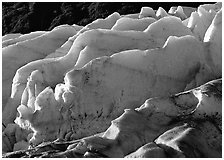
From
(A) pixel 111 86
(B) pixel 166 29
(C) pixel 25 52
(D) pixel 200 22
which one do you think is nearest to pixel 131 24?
(B) pixel 166 29

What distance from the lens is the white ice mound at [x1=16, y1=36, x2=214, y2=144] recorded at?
1234 cm

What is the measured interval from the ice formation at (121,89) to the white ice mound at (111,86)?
0.02m

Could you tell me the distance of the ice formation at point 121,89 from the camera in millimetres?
9906

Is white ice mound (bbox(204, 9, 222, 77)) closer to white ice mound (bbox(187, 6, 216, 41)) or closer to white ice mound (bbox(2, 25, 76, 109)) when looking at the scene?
white ice mound (bbox(187, 6, 216, 41))

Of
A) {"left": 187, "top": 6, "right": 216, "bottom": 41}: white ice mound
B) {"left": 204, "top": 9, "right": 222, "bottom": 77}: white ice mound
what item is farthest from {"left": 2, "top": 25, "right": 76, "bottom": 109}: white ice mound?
{"left": 204, "top": 9, "right": 222, "bottom": 77}: white ice mound

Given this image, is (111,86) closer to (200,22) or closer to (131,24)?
(131,24)

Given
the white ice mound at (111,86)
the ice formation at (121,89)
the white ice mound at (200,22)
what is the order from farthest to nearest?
the white ice mound at (200,22), the white ice mound at (111,86), the ice formation at (121,89)

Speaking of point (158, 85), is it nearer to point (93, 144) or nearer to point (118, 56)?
point (118, 56)

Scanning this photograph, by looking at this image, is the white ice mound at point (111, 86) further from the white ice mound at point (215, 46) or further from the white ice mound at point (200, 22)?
the white ice mound at point (200, 22)

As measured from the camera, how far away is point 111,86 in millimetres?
12508

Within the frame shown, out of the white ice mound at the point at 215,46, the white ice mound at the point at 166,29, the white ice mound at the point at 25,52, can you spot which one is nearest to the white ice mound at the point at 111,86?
the white ice mound at the point at 215,46

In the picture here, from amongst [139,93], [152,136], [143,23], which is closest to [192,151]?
[152,136]

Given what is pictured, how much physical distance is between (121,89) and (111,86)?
23 centimetres

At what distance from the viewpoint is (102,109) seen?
12.3m
